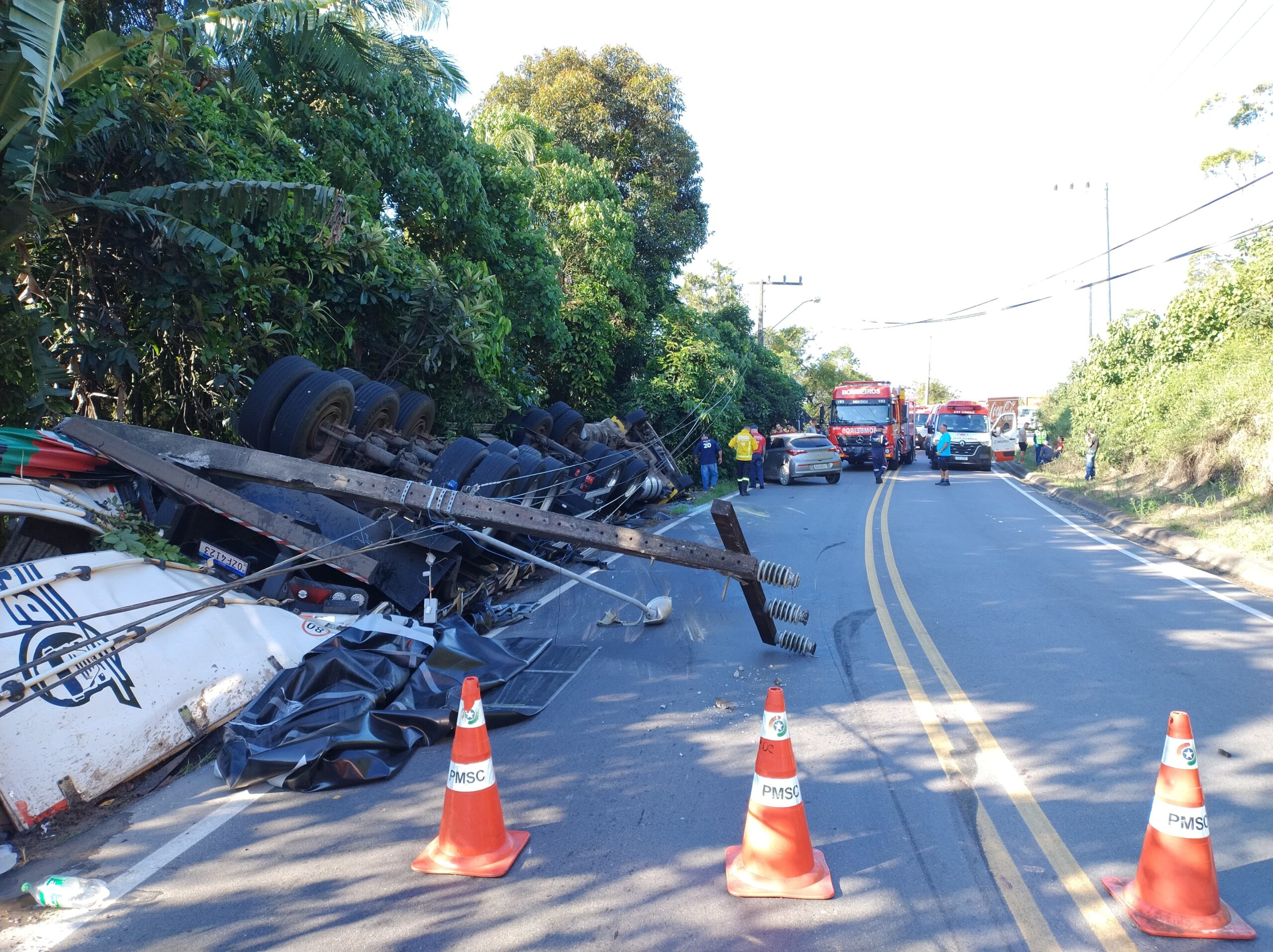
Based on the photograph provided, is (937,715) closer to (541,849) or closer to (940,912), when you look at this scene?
(940,912)

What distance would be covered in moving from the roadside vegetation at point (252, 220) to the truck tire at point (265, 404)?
0.90m

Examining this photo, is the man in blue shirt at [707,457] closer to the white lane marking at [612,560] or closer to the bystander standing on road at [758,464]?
the bystander standing on road at [758,464]

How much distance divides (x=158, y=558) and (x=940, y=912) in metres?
5.33

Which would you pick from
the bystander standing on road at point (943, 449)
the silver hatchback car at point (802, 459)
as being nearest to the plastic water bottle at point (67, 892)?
the silver hatchback car at point (802, 459)

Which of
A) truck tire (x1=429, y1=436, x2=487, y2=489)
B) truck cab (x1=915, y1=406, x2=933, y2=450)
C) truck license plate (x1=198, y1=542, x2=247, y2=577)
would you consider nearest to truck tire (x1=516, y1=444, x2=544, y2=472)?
truck tire (x1=429, y1=436, x2=487, y2=489)

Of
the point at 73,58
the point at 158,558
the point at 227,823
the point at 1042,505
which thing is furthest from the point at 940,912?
the point at 1042,505

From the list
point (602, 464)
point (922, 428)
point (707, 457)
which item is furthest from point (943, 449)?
point (922, 428)

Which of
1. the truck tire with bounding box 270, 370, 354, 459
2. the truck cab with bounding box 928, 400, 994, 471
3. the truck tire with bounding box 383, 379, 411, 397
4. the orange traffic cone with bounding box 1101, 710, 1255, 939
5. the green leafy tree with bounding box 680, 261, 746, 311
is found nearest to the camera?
the orange traffic cone with bounding box 1101, 710, 1255, 939

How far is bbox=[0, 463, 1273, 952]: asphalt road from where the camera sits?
370 cm

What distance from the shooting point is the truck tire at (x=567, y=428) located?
16984mm

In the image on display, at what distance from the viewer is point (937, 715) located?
6.16 metres

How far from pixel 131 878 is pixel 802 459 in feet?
82.5

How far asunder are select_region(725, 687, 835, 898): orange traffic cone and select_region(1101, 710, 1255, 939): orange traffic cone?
1246 millimetres

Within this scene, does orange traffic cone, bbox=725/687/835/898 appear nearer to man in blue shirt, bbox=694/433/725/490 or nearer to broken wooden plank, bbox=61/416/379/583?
broken wooden plank, bbox=61/416/379/583
